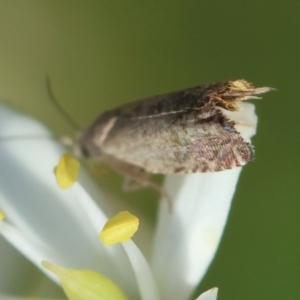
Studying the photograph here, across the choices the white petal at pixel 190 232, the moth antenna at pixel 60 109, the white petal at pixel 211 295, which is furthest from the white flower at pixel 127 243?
the moth antenna at pixel 60 109

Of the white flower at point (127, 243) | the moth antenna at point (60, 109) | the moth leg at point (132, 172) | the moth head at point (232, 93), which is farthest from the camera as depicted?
the moth antenna at point (60, 109)

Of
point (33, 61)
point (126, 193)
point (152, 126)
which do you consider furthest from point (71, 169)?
point (33, 61)

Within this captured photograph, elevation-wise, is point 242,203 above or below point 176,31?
below

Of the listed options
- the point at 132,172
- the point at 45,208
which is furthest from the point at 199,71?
the point at 45,208

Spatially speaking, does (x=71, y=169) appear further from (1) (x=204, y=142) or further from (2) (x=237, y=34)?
(2) (x=237, y=34)

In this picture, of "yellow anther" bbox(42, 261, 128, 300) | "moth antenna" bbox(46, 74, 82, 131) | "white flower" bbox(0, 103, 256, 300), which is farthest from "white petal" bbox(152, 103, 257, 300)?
"moth antenna" bbox(46, 74, 82, 131)

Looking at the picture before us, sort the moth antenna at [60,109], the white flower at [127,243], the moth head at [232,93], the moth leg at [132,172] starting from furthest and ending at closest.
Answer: the moth antenna at [60,109] < the moth leg at [132,172] < the white flower at [127,243] < the moth head at [232,93]

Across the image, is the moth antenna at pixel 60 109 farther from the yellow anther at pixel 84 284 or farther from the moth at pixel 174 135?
the yellow anther at pixel 84 284
